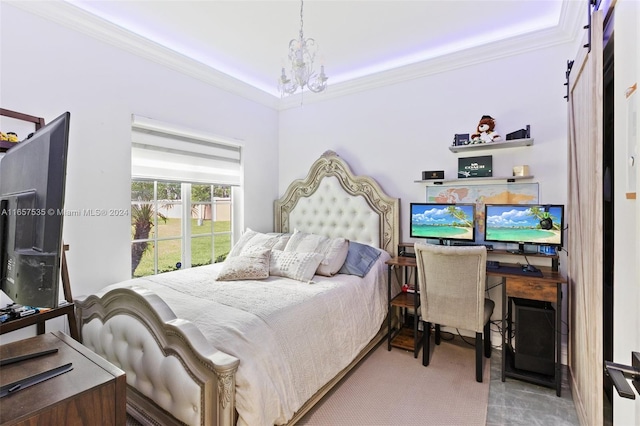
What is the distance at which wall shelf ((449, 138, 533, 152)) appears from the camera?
2.53 metres

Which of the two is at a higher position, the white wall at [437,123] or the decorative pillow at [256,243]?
the white wall at [437,123]

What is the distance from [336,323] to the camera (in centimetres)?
218

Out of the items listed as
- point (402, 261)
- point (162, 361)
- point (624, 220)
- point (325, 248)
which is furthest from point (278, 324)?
point (624, 220)

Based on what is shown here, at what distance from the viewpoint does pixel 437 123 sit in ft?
10.1

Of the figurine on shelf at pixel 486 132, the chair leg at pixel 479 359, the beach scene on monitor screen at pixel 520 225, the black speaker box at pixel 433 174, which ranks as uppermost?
the figurine on shelf at pixel 486 132

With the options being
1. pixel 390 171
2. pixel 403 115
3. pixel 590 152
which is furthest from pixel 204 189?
pixel 590 152

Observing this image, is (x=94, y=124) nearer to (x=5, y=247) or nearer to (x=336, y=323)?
(x=5, y=247)

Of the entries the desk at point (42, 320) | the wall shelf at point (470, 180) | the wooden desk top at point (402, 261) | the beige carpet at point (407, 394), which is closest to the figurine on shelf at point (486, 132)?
the wall shelf at point (470, 180)

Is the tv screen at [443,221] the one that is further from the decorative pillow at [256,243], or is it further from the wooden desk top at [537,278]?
the decorative pillow at [256,243]

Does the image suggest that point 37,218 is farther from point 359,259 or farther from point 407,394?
point 359,259

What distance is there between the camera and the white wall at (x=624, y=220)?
3.29ft

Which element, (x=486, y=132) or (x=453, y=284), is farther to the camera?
(x=486, y=132)

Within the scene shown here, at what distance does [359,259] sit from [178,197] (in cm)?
190

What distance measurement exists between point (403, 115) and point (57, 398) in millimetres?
3271
